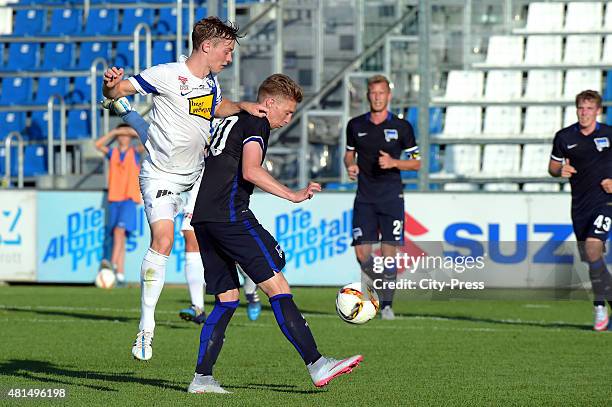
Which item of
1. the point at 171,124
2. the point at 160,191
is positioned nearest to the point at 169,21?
the point at 160,191

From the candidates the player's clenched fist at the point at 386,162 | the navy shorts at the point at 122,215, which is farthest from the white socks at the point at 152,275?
the navy shorts at the point at 122,215

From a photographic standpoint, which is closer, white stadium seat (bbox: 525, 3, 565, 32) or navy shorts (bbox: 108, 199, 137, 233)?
navy shorts (bbox: 108, 199, 137, 233)

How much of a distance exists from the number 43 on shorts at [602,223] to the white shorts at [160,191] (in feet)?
15.3

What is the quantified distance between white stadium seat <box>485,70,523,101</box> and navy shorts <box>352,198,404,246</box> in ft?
25.7

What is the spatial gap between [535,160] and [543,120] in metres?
1.02

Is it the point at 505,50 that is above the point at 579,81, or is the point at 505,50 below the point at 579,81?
above

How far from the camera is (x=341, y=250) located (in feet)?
55.3

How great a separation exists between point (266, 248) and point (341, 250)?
Result: 395 inches

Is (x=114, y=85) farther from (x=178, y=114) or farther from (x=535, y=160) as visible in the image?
(x=535, y=160)

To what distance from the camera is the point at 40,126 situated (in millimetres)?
23391

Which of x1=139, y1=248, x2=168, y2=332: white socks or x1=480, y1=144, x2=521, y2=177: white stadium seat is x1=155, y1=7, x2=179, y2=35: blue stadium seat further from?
x1=139, y1=248, x2=168, y2=332: white socks

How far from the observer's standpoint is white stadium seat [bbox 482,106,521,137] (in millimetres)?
19406

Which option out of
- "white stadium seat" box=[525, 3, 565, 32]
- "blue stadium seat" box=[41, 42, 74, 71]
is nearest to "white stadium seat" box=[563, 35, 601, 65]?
"white stadium seat" box=[525, 3, 565, 32]

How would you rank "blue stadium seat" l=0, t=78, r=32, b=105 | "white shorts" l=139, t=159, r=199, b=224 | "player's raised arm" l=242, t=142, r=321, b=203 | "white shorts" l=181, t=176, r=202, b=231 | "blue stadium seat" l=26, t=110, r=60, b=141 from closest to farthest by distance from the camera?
1. "player's raised arm" l=242, t=142, r=321, b=203
2. "white shorts" l=139, t=159, r=199, b=224
3. "white shorts" l=181, t=176, r=202, b=231
4. "blue stadium seat" l=26, t=110, r=60, b=141
5. "blue stadium seat" l=0, t=78, r=32, b=105
